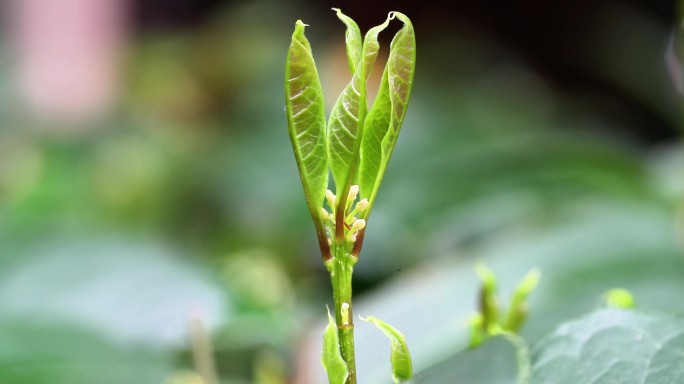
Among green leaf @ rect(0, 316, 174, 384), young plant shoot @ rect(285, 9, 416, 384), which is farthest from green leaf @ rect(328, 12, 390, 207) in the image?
green leaf @ rect(0, 316, 174, 384)

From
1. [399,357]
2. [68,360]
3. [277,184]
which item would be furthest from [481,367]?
[277,184]

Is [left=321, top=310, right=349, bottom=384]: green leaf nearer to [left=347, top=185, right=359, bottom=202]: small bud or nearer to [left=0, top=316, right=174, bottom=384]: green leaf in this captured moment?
[left=347, top=185, right=359, bottom=202]: small bud

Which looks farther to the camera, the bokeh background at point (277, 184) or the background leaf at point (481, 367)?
the bokeh background at point (277, 184)

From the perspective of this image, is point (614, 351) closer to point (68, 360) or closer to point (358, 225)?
point (358, 225)

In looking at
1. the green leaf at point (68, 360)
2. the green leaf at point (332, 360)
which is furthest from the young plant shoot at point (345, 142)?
the green leaf at point (68, 360)

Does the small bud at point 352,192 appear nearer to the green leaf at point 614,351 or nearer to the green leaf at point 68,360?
the green leaf at point 614,351

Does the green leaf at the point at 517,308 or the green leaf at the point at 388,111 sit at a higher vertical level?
the green leaf at the point at 388,111

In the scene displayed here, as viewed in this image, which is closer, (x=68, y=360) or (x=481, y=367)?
(x=481, y=367)
